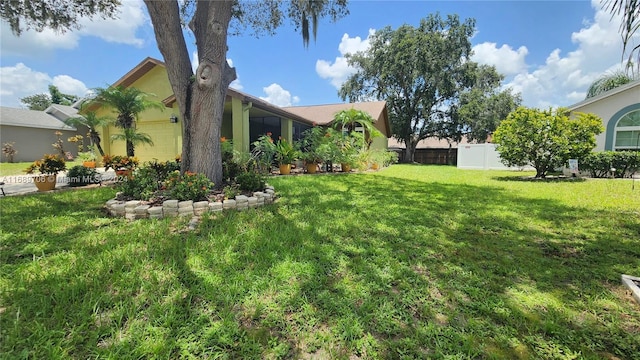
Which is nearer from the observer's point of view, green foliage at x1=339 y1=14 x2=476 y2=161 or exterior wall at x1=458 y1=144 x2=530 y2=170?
exterior wall at x1=458 y1=144 x2=530 y2=170

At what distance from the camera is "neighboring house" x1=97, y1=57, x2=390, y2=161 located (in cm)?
1045

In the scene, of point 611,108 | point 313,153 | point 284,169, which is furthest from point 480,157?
point 284,169

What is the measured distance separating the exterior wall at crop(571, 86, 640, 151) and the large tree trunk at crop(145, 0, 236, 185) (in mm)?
16901

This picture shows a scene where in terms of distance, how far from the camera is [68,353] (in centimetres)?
159

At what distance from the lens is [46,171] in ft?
20.4

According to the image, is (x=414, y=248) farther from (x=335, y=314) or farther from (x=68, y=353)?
(x=68, y=353)

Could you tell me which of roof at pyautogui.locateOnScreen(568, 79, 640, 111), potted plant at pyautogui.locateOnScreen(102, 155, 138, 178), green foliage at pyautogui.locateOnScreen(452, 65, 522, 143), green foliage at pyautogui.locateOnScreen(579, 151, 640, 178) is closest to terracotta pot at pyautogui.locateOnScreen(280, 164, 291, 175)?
potted plant at pyautogui.locateOnScreen(102, 155, 138, 178)

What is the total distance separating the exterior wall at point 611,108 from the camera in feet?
38.6

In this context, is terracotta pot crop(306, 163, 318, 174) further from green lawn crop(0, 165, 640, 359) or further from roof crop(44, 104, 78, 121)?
roof crop(44, 104, 78, 121)

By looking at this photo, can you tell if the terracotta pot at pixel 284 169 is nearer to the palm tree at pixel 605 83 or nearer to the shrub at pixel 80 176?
the shrub at pixel 80 176

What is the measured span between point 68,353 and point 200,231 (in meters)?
2.08

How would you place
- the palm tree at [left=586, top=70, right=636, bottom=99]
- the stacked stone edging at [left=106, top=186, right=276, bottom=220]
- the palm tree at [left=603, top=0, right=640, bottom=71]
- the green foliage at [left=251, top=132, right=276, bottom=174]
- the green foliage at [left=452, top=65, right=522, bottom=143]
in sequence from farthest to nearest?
the green foliage at [left=452, top=65, right=522, bottom=143] < the palm tree at [left=586, top=70, right=636, bottom=99] < the green foliage at [left=251, top=132, right=276, bottom=174] < the stacked stone edging at [left=106, top=186, right=276, bottom=220] < the palm tree at [left=603, top=0, right=640, bottom=71]

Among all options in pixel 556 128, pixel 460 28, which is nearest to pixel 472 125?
pixel 460 28

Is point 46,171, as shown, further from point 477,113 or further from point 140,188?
point 477,113
